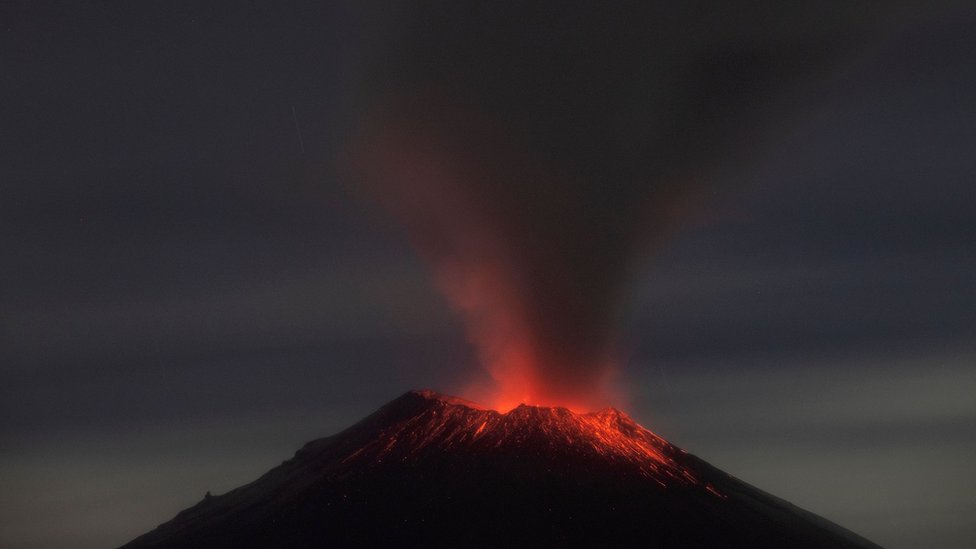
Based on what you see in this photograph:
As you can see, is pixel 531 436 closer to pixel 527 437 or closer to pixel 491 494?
pixel 527 437

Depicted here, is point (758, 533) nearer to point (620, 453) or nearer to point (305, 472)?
point (620, 453)

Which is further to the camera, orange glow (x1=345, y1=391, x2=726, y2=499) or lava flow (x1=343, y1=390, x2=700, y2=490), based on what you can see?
orange glow (x1=345, y1=391, x2=726, y2=499)

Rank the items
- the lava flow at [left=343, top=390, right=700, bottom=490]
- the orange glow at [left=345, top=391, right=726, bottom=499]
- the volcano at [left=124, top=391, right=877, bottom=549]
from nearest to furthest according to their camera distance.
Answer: the volcano at [left=124, top=391, right=877, bottom=549]
the lava flow at [left=343, top=390, right=700, bottom=490]
the orange glow at [left=345, top=391, right=726, bottom=499]

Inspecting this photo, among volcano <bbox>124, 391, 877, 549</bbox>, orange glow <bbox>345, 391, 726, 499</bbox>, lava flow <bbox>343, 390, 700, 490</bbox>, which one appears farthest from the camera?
orange glow <bbox>345, 391, 726, 499</bbox>

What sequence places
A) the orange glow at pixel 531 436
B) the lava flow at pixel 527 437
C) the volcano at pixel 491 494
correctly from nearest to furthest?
the volcano at pixel 491 494
the lava flow at pixel 527 437
the orange glow at pixel 531 436

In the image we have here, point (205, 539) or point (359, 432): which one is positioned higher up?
point (359, 432)

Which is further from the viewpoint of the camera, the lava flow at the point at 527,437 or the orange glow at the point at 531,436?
the orange glow at the point at 531,436

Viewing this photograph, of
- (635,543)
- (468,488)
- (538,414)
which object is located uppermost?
(538,414)

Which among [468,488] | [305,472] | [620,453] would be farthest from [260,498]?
[620,453]
